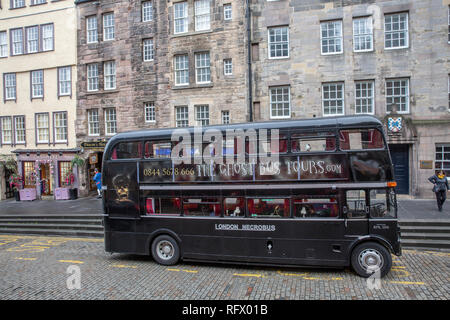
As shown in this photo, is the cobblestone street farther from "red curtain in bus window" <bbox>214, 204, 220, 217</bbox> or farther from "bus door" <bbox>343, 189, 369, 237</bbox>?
"red curtain in bus window" <bbox>214, 204, 220, 217</bbox>

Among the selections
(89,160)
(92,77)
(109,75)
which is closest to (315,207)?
(89,160)

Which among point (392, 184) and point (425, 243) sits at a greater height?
point (392, 184)

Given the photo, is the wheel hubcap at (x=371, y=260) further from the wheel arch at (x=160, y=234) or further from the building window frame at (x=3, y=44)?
the building window frame at (x=3, y=44)

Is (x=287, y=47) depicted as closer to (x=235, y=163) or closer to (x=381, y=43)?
(x=381, y=43)

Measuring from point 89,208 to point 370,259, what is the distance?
47.5 feet

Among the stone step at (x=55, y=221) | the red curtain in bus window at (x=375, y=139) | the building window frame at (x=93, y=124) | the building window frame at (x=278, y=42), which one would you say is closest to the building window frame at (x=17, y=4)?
the building window frame at (x=93, y=124)

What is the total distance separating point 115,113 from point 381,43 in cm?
1702

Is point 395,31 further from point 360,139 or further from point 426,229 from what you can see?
point 360,139

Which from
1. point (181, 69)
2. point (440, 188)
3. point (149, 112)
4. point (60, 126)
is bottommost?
point (440, 188)

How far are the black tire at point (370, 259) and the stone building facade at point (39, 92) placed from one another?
19.6 meters

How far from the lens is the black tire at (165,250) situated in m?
9.45

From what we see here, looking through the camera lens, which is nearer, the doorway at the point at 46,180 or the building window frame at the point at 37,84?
the doorway at the point at 46,180

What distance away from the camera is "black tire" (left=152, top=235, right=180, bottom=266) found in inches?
372

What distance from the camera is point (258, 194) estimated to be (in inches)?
341
